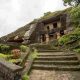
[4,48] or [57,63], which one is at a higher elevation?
[4,48]

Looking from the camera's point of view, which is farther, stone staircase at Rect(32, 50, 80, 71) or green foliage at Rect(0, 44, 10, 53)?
green foliage at Rect(0, 44, 10, 53)

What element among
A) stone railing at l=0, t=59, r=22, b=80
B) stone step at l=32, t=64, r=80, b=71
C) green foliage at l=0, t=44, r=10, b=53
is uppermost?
green foliage at l=0, t=44, r=10, b=53

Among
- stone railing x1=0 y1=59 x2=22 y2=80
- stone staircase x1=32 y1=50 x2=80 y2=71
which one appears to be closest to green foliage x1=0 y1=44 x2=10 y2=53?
stone staircase x1=32 y1=50 x2=80 y2=71

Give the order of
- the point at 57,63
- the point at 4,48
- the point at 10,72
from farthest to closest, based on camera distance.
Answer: the point at 4,48
the point at 57,63
the point at 10,72

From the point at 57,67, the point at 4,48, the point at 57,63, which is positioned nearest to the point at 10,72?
the point at 57,67

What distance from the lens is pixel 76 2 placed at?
1332 cm

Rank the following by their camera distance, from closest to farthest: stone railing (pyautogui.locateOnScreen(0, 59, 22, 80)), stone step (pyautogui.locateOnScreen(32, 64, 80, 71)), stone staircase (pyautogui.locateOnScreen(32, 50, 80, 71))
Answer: stone railing (pyautogui.locateOnScreen(0, 59, 22, 80)) → stone step (pyautogui.locateOnScreen(32, 64, 80, 71)) → stone staircase (pyautogui.locateOnScreen(32, 50, 80, 71))

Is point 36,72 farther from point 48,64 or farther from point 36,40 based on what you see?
point 36,40

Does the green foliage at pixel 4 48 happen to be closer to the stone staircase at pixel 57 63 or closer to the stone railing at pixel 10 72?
the stone staircase at pixel 57 63

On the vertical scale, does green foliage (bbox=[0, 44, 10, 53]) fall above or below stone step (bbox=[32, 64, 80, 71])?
above

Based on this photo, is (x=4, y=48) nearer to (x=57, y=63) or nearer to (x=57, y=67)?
(x=57, y=63)

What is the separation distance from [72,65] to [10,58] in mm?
3417

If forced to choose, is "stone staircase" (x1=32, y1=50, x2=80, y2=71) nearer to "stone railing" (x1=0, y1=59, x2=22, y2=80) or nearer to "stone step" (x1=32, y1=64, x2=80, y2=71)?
"stone step" (x1=32, y1=64, x2=80, y2=71)

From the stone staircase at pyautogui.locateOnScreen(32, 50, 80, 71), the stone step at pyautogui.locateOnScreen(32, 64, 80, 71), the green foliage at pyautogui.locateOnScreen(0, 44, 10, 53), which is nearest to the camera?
the stone step at pyautogui.locateOnScreen(32, 64, 80, 71)
